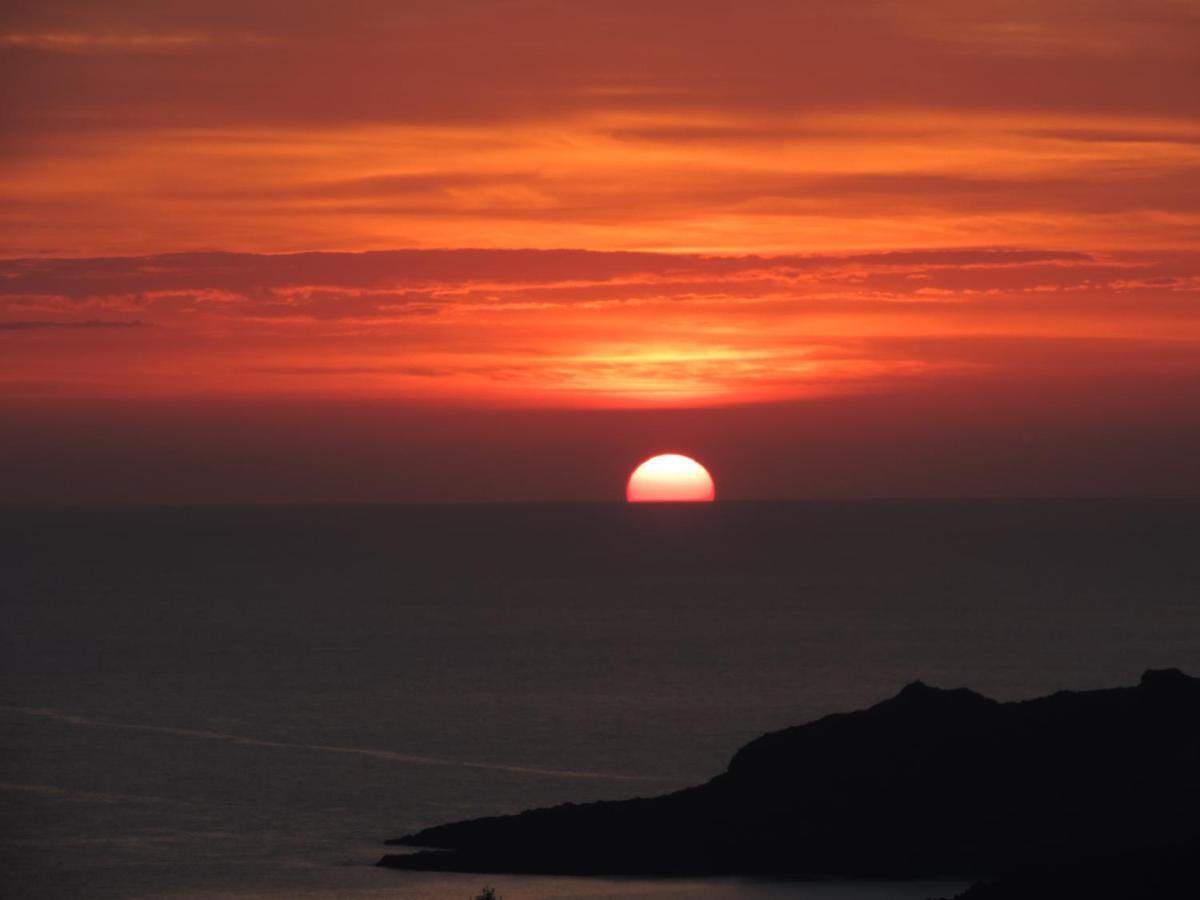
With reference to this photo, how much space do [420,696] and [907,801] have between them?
173 ft

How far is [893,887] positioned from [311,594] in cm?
14480

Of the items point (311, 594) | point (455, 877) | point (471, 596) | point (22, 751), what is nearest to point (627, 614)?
point (471, 596)

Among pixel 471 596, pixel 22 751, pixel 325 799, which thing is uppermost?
pixel 471 596

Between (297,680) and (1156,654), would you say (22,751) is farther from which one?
(1156,654)

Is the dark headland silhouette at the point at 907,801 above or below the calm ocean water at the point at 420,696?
below

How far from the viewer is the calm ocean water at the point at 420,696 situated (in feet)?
194

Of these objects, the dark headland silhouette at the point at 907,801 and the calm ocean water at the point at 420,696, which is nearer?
the dark headland silhouette at the point at 907,801

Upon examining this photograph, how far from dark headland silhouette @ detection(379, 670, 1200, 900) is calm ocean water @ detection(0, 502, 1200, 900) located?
1.65m

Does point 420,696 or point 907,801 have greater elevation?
point 420,696

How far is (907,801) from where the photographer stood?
52250 millimetres

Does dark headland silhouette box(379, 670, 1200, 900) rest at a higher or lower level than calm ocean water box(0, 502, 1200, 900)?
lower

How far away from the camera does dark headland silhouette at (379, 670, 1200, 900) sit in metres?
49.9

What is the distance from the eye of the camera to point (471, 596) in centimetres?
18125

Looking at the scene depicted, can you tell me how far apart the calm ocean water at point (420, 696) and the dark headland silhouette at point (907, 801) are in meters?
1.65
